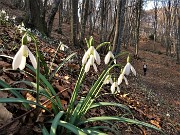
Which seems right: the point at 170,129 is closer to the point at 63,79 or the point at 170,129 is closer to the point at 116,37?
the point at 63,79

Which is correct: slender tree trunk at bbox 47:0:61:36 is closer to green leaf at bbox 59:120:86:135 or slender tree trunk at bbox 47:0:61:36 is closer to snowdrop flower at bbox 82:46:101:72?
snowdrop flower at bbox 82:46:101:72

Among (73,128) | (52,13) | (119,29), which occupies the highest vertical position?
(52,13)

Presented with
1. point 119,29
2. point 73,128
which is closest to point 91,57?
point 73,128

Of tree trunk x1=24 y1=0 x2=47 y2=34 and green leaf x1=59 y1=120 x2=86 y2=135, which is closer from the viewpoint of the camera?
green leaf x1=59 y1=120 x2=86 y2=135

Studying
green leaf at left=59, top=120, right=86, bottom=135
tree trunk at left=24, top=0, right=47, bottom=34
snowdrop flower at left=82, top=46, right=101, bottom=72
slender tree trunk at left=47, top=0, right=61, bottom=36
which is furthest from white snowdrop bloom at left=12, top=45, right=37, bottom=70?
slender tree trunk at left=47, top=0, right=61, bottom=36

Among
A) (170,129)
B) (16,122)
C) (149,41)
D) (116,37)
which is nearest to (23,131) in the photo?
(16,122)

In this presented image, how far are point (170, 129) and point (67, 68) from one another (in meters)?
2.48

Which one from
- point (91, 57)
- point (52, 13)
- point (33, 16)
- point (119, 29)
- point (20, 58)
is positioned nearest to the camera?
point (20, 58)

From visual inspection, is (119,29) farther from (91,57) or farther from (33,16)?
(91,57)

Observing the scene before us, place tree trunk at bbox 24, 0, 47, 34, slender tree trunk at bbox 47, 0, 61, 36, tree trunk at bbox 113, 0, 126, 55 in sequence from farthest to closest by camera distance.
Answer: tree trunk at bbox 113, 0, 126, 55 < slender tree trunk at bbox 47, 0, 61, 36 < tree trunk at bbox 24, 0, 47, 34

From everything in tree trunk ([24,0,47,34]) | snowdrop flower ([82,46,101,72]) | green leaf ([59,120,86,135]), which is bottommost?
green leaf ([59,120,86,135])

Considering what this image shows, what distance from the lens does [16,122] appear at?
225 centimetres

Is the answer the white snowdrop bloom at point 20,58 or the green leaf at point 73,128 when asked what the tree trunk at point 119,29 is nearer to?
the green leaf at point 73,128

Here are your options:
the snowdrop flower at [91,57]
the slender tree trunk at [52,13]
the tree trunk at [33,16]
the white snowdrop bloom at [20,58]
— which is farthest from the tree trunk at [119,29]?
the white snowdrop bloom at [20,58]
